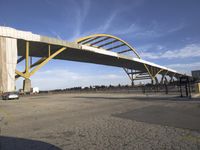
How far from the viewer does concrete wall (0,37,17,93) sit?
28406 mm

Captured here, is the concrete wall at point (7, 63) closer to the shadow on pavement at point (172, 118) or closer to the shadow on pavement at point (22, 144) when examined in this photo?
the shadow on pavement at point (172, 118)

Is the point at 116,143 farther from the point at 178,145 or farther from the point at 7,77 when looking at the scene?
the point at 7,77

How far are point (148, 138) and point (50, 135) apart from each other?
270 centimetres

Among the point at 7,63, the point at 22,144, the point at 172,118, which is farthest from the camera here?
the point at 7,63

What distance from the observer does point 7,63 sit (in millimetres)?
28875

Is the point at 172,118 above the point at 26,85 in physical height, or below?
below

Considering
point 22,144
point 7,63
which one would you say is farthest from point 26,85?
point 22,144

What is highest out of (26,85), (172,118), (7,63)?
(7,63)

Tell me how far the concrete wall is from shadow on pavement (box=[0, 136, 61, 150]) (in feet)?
90.0

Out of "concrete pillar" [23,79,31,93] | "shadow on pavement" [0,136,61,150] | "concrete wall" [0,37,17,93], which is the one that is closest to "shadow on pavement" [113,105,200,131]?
"shadow on pavement" [0,136,61,150]

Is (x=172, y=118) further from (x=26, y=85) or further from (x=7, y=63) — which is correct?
(x=26, y=85)

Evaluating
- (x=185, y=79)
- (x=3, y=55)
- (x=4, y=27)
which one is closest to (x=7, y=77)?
(x=3, y=55)

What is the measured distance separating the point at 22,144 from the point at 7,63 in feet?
93.9

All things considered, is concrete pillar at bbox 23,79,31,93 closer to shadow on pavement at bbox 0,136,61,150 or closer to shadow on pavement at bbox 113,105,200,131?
shadow on pavement at bbox 113,105,200,131
